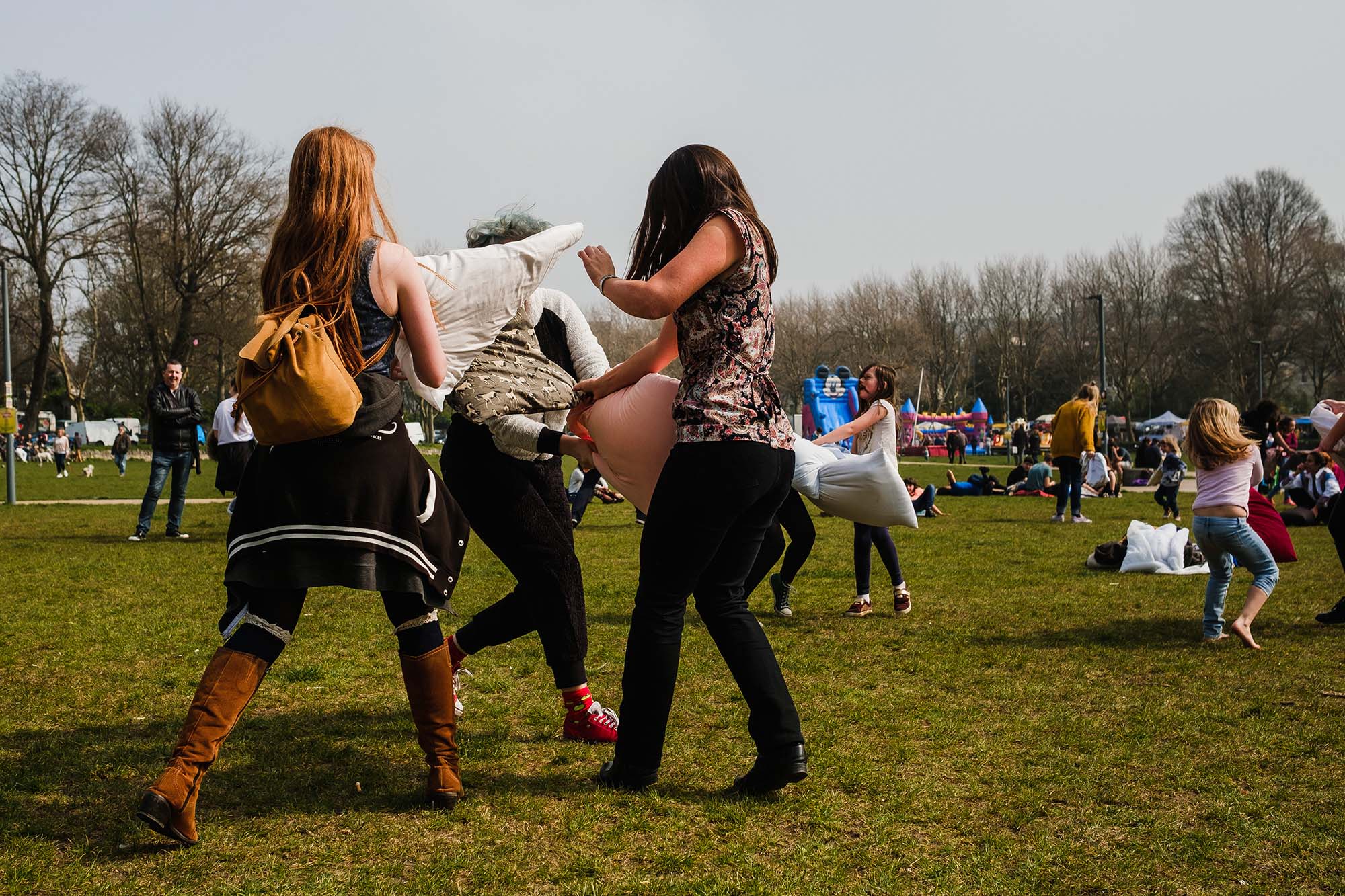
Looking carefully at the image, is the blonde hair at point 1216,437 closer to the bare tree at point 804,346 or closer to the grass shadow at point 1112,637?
the grass shadow at point 1112,637

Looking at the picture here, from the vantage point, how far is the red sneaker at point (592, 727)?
4285 mm

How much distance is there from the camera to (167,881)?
114 inches

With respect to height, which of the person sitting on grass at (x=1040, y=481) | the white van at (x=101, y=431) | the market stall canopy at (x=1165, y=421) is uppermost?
the market stall canopy at (x=1165, y=421)

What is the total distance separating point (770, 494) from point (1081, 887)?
143 centimetres

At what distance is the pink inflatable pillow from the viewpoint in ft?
11.9

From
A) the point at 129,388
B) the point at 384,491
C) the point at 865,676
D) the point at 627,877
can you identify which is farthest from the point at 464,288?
the point at 129,388

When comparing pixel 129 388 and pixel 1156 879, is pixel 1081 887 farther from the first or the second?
pixel 129 388

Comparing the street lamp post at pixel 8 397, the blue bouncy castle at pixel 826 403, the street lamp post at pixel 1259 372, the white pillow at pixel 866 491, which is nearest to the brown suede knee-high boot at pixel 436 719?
the white pillow at pixel 866 491

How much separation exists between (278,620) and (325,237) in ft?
3.80

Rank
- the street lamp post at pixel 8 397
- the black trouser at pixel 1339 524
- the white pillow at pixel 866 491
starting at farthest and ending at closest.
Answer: the street lamp post at pixel 8 397 → the black trouser at pixel 1339 524 → the white pillow at pixel 866 491

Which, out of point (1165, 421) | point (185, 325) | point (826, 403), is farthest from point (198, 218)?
point (1165, 421)

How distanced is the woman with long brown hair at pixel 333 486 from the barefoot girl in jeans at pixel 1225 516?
5019 millimetres

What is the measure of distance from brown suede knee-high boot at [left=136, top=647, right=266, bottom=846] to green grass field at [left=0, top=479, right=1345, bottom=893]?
124 mm

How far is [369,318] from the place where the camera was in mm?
3334
